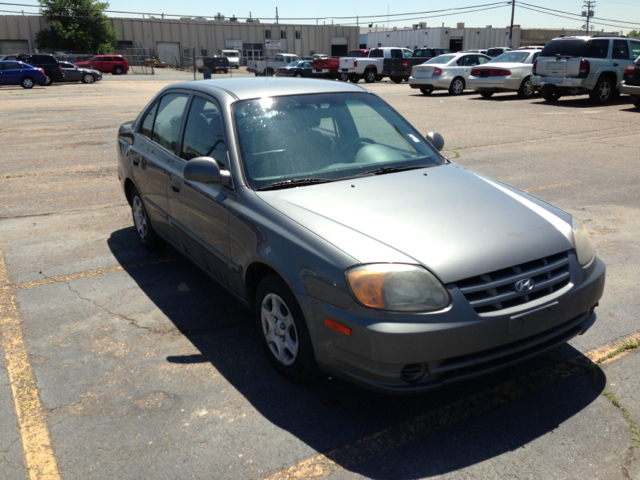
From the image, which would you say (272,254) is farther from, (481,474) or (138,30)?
(138,30)

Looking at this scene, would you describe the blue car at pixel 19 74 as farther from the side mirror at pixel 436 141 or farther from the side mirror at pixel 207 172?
the side mirror at pixel 207 172

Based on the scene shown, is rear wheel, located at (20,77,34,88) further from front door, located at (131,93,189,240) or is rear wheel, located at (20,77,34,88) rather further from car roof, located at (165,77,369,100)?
car roof, located at (165,77,369,100)

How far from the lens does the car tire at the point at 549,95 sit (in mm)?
17562

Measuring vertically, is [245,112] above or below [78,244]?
above

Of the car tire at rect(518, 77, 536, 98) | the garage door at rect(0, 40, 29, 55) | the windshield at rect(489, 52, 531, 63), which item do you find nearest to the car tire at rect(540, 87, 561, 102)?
the car tire at rect(518, 77, 536, 98)

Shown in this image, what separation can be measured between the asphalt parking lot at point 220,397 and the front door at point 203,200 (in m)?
0.52

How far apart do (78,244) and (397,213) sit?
13.1 feet

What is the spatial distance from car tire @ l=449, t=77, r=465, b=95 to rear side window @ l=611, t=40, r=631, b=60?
6229 mm

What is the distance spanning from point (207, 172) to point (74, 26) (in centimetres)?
7362

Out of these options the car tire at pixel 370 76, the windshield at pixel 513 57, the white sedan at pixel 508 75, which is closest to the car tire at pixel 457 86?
the windshield at pixel 513 57

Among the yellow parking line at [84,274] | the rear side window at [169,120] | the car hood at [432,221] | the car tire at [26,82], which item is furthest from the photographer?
the car tire at [26,82]

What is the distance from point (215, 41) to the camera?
80.8 meters

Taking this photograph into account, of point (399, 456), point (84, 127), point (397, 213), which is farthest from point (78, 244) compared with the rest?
point (84, 127)

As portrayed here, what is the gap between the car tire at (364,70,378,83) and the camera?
108 ft
